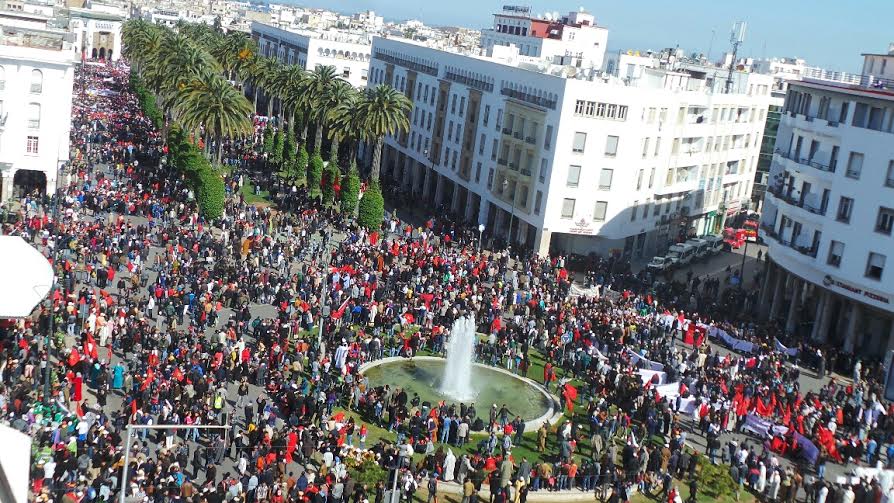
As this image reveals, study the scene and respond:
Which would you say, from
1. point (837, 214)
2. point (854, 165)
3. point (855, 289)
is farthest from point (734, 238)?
point (855, 289)

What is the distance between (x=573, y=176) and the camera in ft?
222

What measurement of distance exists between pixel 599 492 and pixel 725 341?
22316 millimetres

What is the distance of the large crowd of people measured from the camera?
29.5 metres

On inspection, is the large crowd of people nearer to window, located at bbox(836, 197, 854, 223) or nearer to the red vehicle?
window, located at bbox(836, 197, 854, 223)

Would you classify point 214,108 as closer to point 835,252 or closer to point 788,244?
point 788,244

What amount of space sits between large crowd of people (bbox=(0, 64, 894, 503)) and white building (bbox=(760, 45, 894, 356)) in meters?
3.68

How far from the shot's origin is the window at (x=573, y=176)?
67438 mm

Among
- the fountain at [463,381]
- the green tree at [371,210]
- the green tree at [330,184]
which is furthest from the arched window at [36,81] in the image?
the fountain at [463,381]

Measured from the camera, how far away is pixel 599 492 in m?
31.6

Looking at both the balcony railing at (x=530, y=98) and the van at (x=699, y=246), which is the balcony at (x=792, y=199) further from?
the balcony railing at (x=530, y=98)

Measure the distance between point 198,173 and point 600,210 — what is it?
27.5 metres

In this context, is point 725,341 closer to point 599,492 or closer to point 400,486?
point 599,492

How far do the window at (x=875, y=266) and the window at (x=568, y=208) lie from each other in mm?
21503

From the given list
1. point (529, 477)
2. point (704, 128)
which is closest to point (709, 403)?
point (529, 477)
